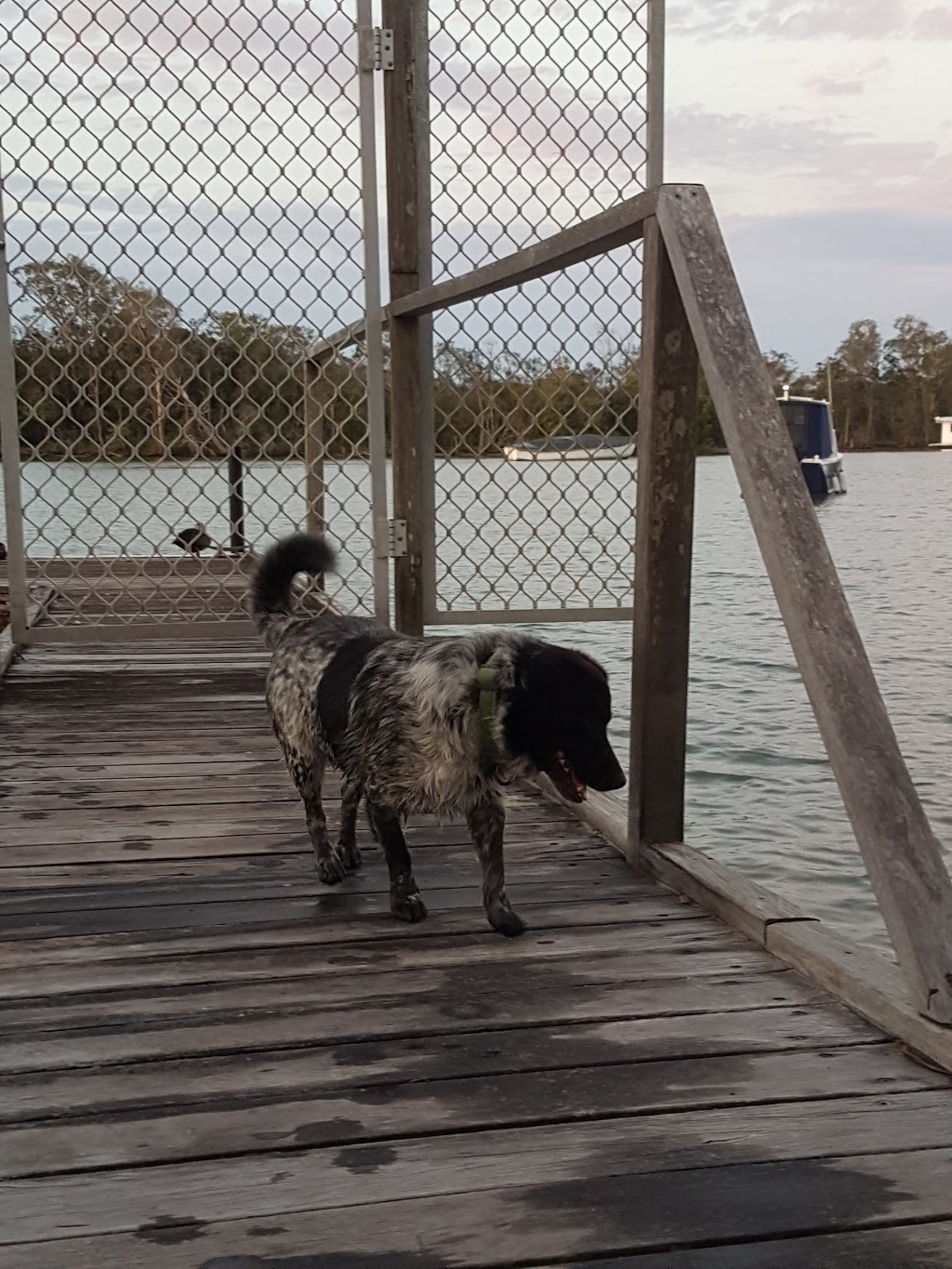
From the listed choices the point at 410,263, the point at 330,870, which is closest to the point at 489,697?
the point at 330,870

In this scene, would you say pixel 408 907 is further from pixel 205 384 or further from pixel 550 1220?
pixel 205 384

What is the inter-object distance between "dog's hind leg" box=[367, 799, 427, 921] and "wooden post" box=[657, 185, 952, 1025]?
1016 millimetres

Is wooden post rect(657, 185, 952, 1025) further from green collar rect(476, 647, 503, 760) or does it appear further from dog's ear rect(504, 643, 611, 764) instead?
green collar rect(476, 647, 503, 760)

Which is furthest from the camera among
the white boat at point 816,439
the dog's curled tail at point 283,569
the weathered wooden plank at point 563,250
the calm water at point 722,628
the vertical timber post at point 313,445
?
the white boat at point 816,439

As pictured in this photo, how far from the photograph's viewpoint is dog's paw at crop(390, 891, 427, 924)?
2.67m

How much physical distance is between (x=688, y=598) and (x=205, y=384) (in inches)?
122

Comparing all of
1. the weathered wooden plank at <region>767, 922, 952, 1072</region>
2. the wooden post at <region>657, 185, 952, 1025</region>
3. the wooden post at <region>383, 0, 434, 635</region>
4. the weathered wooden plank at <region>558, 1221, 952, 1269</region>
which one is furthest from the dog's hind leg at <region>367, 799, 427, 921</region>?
the wooden post at <region>383, 0, 434, 635</region>

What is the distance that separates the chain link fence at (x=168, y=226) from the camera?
4883 millimetres

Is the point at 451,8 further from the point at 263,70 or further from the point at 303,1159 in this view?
the point at 303,1159

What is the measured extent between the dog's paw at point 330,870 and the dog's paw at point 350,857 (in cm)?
4

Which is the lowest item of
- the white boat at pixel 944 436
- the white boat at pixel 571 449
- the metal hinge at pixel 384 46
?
the white boat at pixel 571 449

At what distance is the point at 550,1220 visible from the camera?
5.03ft

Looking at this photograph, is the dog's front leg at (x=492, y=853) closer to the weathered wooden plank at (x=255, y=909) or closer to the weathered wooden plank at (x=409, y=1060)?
the weathered wooden plank at (x=255, y=909)

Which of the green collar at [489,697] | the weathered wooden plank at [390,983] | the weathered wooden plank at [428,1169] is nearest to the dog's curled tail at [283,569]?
the green collar at [489,697]
